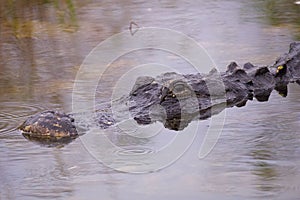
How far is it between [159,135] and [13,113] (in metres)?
1.28

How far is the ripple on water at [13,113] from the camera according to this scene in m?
5.59

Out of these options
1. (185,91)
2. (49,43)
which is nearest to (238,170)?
(185,91)

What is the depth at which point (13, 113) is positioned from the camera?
5965mm

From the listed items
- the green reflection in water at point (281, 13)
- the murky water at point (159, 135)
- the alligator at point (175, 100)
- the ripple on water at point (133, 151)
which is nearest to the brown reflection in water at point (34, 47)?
the murky water at point (159, 135)

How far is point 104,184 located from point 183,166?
0.57 m

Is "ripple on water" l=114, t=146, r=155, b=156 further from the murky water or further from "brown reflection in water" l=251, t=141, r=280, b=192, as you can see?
"brown reflection in water" l=251, t=141, r=280, b=192

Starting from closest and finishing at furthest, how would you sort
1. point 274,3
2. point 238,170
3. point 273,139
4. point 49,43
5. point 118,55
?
point 238,170, point 273,139, point 118,55, point 49,43, point 274,3

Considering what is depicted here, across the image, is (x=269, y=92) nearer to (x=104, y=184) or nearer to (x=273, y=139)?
(x=273, y=139)

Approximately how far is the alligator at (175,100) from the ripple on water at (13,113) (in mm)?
139

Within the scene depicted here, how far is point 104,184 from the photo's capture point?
4.48 meters

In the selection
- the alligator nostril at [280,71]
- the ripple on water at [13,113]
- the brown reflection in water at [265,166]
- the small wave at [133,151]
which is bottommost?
the brown reflection in water at [265,166]

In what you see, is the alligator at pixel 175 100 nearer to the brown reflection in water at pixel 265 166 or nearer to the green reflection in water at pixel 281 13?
the brown reflection in water at pixel 265 166

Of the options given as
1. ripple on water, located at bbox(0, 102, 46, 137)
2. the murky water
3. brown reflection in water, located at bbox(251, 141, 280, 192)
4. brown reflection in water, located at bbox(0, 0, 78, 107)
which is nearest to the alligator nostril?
the murky water

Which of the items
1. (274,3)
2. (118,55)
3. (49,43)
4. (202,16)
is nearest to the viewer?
(118,55)
